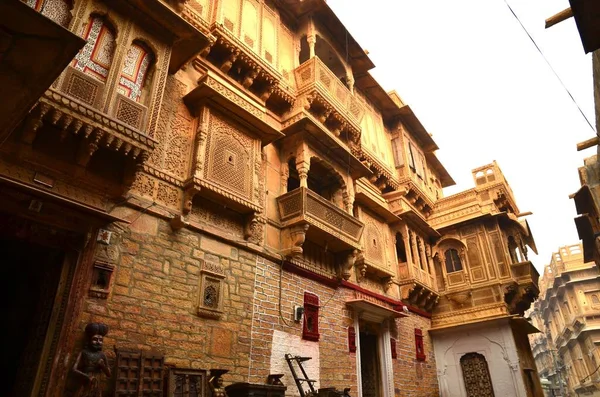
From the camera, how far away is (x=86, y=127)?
4.93 metres

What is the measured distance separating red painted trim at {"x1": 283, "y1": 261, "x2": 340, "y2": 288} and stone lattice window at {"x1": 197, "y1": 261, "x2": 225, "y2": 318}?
1.84m

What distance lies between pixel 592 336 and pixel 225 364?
109ft

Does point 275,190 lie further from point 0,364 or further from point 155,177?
point 0,364

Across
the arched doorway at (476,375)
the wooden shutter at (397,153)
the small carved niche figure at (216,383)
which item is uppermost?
the wooden shutter at (397,153)

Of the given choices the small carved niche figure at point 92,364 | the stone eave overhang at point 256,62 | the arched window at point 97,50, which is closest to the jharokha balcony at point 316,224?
the stone eave overhang at point 256,62

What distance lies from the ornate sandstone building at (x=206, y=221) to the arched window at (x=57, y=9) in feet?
0.08

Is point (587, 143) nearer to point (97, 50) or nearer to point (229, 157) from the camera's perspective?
point (229, 157)

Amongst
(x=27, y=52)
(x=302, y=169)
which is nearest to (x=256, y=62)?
(x=302, y=169)

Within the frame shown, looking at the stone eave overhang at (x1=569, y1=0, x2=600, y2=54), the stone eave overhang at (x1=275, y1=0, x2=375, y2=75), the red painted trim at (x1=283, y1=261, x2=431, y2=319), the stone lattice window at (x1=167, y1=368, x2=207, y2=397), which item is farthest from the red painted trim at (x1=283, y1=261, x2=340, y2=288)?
the stone eave overhang at (x1=275, y1=0, x2=375, y2=75)

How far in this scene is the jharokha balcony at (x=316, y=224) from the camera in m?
8.18

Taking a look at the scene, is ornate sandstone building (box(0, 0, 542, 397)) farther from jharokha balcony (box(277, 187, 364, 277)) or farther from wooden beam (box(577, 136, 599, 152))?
wooden beam (box(577, 136, 599, 152))

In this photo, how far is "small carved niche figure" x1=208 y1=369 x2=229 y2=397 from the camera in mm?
5401

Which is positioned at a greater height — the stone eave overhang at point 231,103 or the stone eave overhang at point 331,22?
the stone eave overhang at point 331,22

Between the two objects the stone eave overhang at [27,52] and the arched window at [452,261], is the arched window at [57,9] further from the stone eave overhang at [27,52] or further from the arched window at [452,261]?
the arched window at [452,261]
